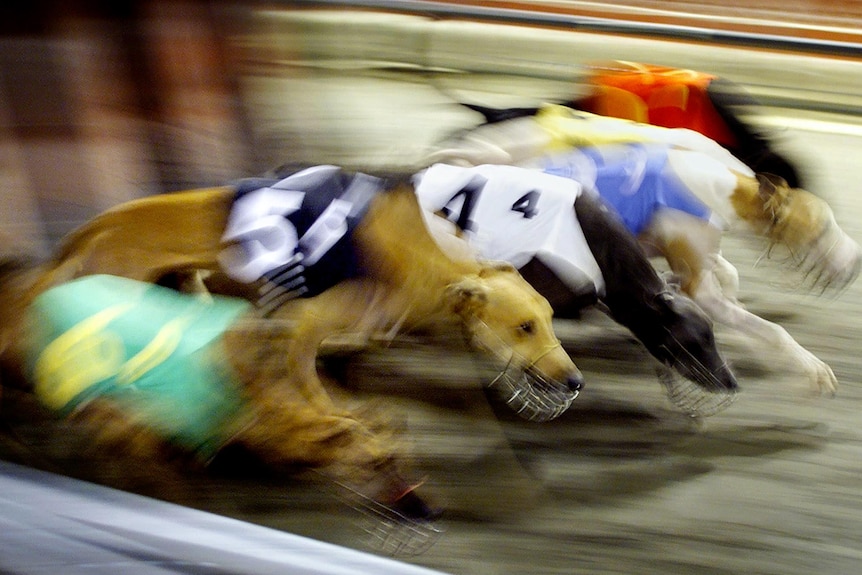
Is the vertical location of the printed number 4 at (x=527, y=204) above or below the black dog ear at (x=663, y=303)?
above

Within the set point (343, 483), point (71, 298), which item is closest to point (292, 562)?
point (343, 483)

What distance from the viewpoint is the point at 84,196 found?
26.8 inches

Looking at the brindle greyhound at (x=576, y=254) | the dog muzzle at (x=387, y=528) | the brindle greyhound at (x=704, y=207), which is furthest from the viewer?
the brindle greyhound at (x=704, y=207)

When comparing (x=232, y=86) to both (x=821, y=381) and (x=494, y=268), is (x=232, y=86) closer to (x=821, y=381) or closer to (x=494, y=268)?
(x=494, y=268)

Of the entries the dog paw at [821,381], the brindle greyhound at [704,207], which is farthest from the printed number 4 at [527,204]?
the dog paw at [821,381]

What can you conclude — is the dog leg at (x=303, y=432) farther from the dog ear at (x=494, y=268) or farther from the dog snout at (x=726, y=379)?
the dog snout at (x=726, y=379)

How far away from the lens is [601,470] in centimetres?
67

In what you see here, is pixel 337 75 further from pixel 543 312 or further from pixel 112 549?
pixel 112 549

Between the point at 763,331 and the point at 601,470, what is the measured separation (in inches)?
9.0

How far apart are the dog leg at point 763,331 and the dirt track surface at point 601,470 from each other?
0.01m

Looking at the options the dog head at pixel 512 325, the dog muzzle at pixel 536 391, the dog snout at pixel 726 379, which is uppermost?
the dog head at pixel 512 325

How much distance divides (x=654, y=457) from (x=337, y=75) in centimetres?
101

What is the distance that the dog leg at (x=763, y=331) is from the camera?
31.1 inches

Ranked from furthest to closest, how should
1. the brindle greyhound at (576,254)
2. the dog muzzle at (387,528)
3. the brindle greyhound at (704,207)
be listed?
1. the brindle greyhound at (704,207)
2. the brindle greyhound at (576,254)
3. the dog muzzle at (387,528)
